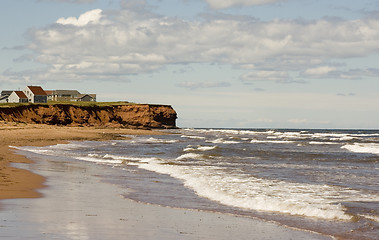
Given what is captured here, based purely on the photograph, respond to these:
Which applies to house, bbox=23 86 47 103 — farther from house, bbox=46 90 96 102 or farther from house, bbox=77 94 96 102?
house, bbox=46 90 96 102

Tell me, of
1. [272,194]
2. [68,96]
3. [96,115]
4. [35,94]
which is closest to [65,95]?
[68,96]

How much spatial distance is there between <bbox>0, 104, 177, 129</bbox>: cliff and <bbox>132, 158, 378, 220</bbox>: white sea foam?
74121 millimetres

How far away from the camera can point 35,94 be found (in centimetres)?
11906

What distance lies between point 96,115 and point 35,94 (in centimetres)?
1970

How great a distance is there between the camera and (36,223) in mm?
10508

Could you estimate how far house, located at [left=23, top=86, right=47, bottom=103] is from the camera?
119137mm

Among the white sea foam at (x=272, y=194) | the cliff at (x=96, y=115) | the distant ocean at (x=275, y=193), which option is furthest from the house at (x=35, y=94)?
the white sea foam at (x=272, y=194)

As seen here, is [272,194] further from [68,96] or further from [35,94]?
[68,96]

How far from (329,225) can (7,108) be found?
3376 inches

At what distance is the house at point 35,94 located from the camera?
119 metres

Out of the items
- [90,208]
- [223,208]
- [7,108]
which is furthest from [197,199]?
[7,108]

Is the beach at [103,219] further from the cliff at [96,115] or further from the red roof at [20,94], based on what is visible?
the red roof at [20,94]

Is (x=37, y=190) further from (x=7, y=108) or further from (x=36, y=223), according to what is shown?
(x=7, y=108)

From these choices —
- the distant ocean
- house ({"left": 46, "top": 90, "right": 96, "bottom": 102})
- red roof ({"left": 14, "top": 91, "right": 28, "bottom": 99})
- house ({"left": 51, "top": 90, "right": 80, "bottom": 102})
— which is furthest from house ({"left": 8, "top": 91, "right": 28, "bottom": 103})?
the distant ocean
